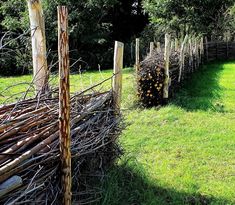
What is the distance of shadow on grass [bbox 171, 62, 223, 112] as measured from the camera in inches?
355

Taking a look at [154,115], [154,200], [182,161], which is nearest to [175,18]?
[154,115]

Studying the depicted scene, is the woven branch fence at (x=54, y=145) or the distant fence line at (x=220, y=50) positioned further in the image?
the distant fence line at (x=220, y=50)

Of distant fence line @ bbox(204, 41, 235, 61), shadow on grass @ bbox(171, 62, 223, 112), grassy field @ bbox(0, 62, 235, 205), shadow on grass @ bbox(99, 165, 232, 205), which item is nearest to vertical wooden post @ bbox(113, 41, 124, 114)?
grassy field @ bbox(0, 62, 235, 205)

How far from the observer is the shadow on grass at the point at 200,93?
902 centimetres

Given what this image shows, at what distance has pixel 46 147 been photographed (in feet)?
10.4

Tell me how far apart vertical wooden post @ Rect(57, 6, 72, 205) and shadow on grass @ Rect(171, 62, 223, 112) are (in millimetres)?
5862

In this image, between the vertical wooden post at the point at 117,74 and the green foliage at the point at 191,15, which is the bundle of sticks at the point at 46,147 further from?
the green foliage at the point at 191,15

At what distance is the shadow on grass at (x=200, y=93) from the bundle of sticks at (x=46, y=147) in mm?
4798

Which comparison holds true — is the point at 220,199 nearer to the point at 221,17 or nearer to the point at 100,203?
the point at 100,203

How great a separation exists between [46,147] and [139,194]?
1.74 meters

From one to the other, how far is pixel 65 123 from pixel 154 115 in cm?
538

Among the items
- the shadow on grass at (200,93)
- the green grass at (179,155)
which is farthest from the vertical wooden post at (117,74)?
the shadow on grass at (200,93)

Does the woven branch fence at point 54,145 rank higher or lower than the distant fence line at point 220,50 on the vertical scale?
lower

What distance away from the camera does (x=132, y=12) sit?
955 inches
